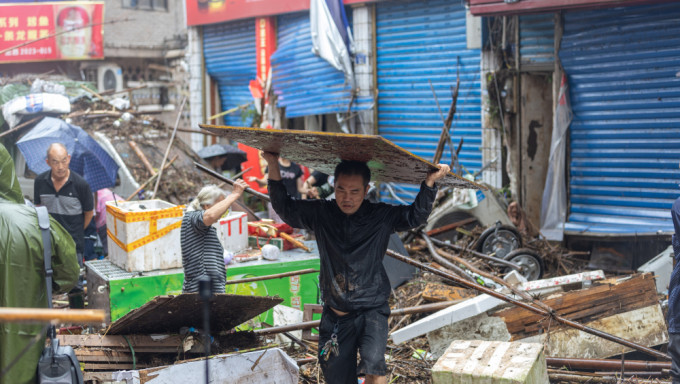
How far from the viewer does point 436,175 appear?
4.19 metres

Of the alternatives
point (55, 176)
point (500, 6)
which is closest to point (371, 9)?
point (500, 6)

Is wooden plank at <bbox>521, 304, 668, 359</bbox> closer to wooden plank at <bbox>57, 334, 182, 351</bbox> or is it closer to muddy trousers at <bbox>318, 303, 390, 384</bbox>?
muddy trousers at <bbox>318, 303, 390, 384</bbox>

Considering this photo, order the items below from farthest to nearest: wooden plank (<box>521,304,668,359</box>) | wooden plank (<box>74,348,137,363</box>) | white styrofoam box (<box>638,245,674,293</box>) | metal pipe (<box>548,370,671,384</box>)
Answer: white styrofoam box (<box>638,245,674,293</box>) → wooden plank (<box>521,304,668,359</box>) → metal pipe (<box>548,370,671,384</box>) → wooden plank (<box>74,348,137,363</box>)

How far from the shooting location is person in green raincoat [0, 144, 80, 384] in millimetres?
3938

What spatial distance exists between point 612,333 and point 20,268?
5.03 m

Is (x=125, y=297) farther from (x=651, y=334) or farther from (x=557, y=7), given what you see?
(x=557, y=7)

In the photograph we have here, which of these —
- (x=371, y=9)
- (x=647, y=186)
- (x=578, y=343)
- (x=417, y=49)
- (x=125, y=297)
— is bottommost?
(x=578, y=343)

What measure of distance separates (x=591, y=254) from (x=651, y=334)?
10.7ft

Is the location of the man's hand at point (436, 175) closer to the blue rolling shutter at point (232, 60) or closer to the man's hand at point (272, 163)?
the man's hand at point (272, 163)

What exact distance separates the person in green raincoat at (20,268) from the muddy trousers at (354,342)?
1.62 m

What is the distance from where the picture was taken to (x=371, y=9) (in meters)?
13.1

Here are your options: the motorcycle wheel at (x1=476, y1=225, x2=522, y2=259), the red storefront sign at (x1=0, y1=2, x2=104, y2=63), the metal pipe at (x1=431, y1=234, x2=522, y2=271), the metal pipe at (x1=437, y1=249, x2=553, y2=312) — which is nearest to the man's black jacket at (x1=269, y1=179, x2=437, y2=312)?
the metal pipe at (x1=437, y1=249, x2=553, y2=312)

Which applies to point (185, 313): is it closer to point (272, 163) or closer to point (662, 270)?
point (272, 163)

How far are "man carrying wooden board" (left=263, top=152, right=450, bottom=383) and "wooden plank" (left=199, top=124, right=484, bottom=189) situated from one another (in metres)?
0.12
